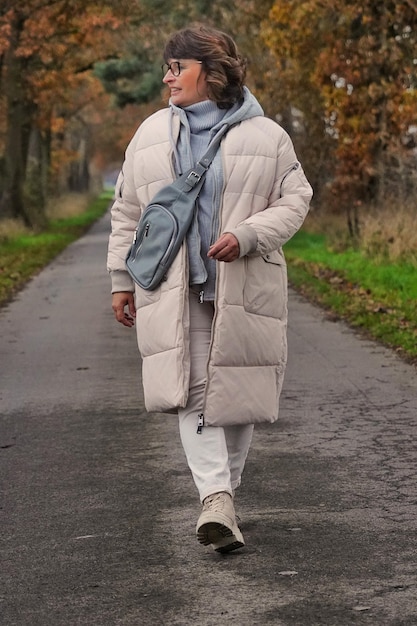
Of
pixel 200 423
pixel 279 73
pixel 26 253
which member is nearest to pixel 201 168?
pixel 200 423

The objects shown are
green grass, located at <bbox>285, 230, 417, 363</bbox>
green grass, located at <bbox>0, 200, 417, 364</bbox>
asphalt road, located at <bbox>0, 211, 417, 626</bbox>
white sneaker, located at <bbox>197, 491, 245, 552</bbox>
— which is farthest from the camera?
green grass, located at <bbox>0, 200, 417, 364</bbox>

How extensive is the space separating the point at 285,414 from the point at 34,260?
18443mm

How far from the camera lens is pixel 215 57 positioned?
5590 millimetres

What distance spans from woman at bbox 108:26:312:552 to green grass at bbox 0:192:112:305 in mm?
13242

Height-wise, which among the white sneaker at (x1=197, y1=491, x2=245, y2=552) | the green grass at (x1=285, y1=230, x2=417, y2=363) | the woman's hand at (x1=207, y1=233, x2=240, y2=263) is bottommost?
the green grass at (x1=285, y1=230, x2=417, y2=363)

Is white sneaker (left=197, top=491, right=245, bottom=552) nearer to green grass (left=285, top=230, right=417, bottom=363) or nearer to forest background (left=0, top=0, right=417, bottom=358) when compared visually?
green grass (left=285, top=230, right=417, bottom=363)

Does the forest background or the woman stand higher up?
the woman

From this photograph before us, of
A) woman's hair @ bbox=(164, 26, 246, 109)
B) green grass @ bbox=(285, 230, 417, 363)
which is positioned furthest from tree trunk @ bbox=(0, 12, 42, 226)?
woman's hair @ bbox=(164, 26, 246, 109)

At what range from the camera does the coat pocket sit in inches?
221

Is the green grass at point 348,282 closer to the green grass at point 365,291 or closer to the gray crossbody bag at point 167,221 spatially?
the green grass at point 365,291

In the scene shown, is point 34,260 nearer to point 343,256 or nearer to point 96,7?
point 343,256

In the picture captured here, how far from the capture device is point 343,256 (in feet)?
78.3

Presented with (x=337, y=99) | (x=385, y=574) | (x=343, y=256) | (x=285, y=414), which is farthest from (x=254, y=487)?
(x=337, y=99)

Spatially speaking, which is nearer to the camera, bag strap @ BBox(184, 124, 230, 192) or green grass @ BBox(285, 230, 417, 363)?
bag strap @ BBox(184, 124, 230, 192)
